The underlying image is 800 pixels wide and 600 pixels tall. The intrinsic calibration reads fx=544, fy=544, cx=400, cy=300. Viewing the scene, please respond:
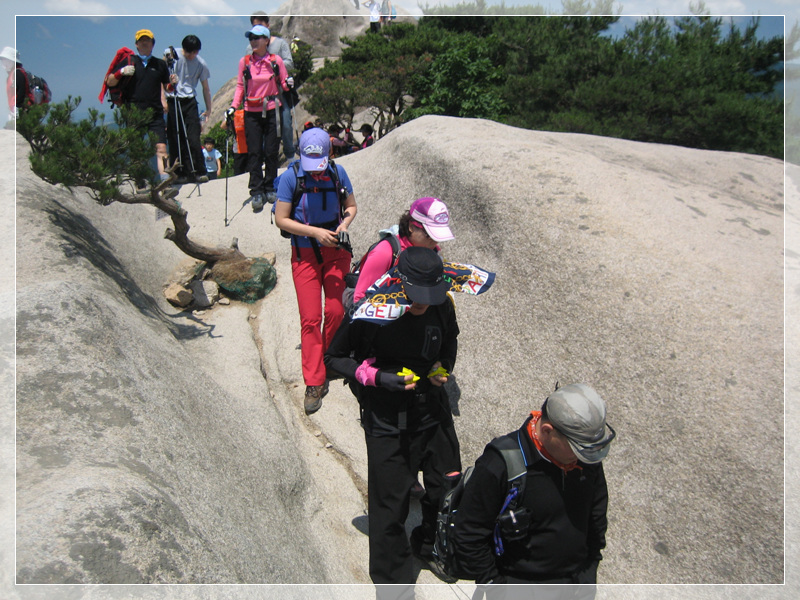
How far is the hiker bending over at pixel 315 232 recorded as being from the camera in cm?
501

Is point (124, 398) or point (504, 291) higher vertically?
point (504, 291)

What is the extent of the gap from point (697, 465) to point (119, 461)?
4023mm

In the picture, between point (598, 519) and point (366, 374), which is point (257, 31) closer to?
point (366, 374)

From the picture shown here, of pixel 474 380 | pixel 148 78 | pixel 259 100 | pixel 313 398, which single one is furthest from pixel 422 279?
pixel 148 78

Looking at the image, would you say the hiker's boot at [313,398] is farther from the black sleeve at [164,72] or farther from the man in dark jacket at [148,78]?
the black sleeve at [164,72]

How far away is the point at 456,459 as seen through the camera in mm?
3844

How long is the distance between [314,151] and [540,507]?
11.8 ft

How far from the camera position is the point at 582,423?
2473 mm

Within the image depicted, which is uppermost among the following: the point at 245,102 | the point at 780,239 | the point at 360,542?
the point at 245,102

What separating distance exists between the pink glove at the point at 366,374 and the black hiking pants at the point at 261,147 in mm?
6363

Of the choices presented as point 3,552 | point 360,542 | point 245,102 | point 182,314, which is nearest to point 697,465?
point 360,542

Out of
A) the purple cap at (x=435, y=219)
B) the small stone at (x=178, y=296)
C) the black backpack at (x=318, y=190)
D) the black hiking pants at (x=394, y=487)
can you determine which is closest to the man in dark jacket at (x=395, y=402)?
the black hiking pants at (x=394, y=487)

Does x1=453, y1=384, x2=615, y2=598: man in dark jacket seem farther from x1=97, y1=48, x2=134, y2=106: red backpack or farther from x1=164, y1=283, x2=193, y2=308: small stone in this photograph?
x1=97, y1=48, x2=134, y2=106: red backpack

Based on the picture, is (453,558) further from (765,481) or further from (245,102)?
(245,102)
